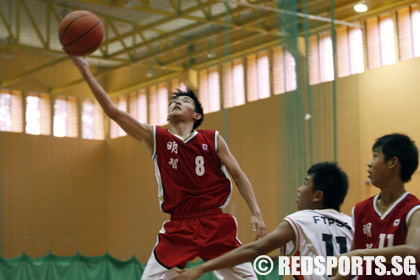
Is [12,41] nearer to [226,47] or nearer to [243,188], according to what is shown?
[226,47]

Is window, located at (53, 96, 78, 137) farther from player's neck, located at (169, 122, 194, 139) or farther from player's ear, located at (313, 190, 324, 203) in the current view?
player's ear, located at (313, 190, 324, 203)

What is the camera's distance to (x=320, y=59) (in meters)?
8.33

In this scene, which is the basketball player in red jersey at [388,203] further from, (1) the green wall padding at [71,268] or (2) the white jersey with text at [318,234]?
(1) the green wall padding at [71,268]

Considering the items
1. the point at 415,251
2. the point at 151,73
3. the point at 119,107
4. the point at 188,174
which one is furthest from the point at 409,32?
the point at 415,251

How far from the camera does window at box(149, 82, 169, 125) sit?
31.9 ft

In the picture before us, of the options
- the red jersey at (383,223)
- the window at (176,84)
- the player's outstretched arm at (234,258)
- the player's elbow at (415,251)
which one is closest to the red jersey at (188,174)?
the red jersey at (383,223)

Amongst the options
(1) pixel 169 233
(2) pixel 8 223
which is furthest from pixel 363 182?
(1) pixel 169 233

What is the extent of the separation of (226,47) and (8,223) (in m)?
4.09

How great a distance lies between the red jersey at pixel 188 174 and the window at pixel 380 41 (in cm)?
799

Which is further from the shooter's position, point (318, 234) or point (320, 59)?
point (320, 59)

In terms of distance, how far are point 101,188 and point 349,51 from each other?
578 centimetres

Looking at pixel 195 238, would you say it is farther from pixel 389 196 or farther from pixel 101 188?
pixel 101 188

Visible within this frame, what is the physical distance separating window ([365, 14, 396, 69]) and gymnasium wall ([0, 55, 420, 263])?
260 centimetres

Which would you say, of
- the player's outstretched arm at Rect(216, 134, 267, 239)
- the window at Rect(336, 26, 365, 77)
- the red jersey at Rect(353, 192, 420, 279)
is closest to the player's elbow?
→ the red jersey at Rect(353, 192, 420, 279)
